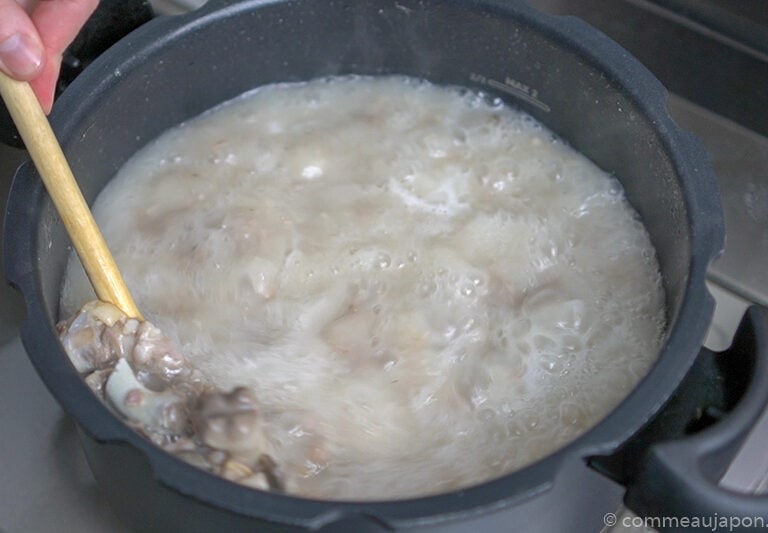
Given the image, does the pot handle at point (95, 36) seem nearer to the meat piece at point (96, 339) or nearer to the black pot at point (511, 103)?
the black pot at point (511, 103)

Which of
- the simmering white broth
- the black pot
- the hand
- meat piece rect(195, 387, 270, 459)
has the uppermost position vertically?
the hand

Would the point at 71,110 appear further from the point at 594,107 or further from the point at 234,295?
the point at 594,107

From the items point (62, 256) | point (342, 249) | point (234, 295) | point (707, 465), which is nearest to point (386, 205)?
point (342, 249)

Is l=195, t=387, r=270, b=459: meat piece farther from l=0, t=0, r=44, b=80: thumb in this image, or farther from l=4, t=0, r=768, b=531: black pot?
l=0, t=0, r=44, b=80: thumb

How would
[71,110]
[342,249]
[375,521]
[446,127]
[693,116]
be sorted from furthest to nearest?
[693,116]
[446,127]
[342,249]
[71,110]
[375,521]

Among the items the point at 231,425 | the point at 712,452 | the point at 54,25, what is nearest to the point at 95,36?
the point at 54,25

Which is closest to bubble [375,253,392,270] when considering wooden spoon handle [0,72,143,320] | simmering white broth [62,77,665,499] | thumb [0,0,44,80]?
simmering white broth [62,77,665,499]
